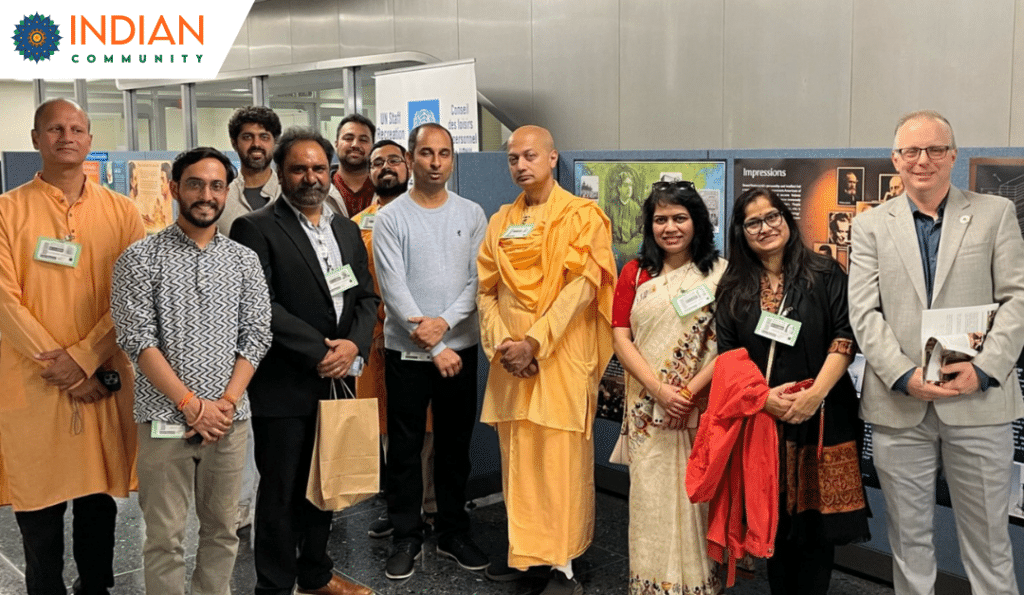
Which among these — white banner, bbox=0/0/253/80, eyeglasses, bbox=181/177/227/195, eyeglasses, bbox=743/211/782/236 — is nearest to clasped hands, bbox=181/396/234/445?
eyeglasses, bbox=181/177/227/195

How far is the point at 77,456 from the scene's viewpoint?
3.21m

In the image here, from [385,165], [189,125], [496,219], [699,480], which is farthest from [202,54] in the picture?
[699,480]

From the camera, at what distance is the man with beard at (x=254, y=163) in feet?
13.1

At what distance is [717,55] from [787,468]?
417 cm

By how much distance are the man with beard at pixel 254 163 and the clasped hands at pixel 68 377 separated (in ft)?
3.30

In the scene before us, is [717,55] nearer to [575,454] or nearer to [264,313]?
[575,454]

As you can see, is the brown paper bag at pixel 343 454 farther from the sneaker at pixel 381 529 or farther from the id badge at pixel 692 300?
the id badge at pixel 692 300

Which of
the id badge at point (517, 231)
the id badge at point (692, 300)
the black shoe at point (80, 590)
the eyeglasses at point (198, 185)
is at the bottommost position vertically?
the black shoe at point (80, 590)

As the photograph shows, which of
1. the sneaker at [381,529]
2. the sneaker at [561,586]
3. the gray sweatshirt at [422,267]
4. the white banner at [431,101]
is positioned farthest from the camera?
the white banner at [431,101]

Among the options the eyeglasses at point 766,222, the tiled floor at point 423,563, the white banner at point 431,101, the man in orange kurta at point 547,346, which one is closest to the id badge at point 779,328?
the eyeglasses at point 766,222

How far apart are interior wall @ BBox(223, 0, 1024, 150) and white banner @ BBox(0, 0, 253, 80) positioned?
2.02 metres

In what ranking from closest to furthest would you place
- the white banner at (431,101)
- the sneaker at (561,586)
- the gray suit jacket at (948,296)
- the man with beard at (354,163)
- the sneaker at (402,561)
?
the gray suit jacket at (948,296) < the sneaker at (561,586) < the sneaker at (402,561) < the man with beard at (354,163) < the white banner at (431,101)

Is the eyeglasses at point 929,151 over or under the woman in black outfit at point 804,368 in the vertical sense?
over

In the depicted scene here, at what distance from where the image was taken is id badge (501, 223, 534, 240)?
3477 mm
